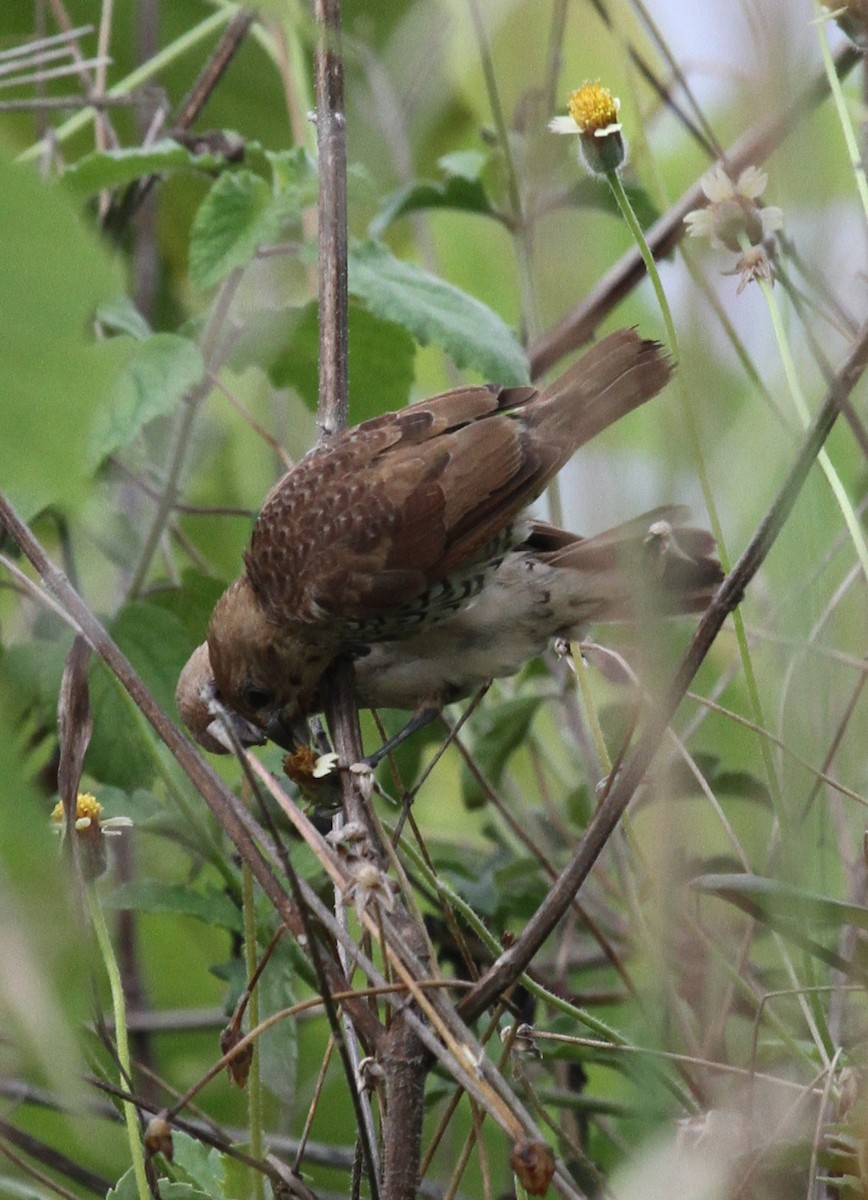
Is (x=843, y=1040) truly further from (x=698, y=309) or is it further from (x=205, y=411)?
(x=205, y=411)

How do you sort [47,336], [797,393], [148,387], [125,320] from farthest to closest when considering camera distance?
[125,320] < [148,387] < [797,393] < [47,336]

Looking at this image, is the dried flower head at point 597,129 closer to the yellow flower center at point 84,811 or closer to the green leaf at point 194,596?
the yellow flower center at point 84,811

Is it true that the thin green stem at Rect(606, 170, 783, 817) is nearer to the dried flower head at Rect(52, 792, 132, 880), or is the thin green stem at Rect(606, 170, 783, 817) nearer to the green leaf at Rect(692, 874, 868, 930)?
the green leaf at Rect(692, 874, 868, 930)

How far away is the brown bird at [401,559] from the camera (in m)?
2.24

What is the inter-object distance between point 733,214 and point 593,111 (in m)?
0.23

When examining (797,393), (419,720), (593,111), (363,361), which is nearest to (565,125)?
(593,111)

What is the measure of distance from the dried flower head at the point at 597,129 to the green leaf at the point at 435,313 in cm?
59

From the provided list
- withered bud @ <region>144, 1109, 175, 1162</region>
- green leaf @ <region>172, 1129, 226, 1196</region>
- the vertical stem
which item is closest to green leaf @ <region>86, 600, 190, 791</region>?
the vertical stem

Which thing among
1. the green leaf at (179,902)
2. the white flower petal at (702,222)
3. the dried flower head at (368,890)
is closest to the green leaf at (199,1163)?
the green leaf at (179,902)

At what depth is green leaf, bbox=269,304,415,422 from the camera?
97.0 inches

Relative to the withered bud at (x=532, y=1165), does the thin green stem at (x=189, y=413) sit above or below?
above

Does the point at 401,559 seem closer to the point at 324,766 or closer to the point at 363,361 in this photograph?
the point at 363,361

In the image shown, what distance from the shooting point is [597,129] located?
5.40 feet

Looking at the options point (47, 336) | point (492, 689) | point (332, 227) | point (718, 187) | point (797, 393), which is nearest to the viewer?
point (47, 336)
